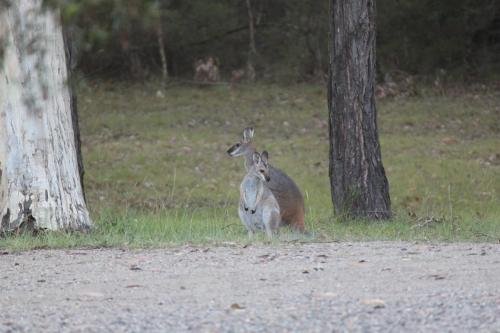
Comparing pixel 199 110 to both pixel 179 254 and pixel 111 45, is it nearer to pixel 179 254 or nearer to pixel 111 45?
pixel 111 45

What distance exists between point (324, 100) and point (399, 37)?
211cm

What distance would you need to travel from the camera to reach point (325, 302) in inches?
267

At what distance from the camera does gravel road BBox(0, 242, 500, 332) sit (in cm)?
628

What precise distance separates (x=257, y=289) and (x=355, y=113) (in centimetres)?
493

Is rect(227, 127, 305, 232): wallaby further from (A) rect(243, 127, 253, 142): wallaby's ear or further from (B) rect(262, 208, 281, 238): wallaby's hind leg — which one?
(A) rect(243, 127, 253, 142): wallaby's ear

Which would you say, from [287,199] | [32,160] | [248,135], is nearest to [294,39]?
[248,135]

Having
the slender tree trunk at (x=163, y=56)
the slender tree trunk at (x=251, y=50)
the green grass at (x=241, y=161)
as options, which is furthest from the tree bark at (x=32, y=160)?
the slender tree trunk at (x=251, y=50)

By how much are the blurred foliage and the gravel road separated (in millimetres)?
13208

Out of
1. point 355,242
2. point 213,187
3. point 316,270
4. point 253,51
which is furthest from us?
point 253,51

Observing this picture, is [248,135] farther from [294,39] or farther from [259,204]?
[294,39]

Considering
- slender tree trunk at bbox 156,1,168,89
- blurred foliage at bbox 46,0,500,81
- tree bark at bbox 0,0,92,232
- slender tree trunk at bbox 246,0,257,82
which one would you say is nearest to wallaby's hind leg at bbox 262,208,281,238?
tree bark at bbox 0,0,92,232

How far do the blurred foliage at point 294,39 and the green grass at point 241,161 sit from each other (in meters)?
0.79

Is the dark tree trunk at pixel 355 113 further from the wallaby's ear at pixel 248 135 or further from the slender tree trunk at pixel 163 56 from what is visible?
the slender tree trunk at pixel 163 56

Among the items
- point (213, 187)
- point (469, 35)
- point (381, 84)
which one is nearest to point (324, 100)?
point (381, 84)
